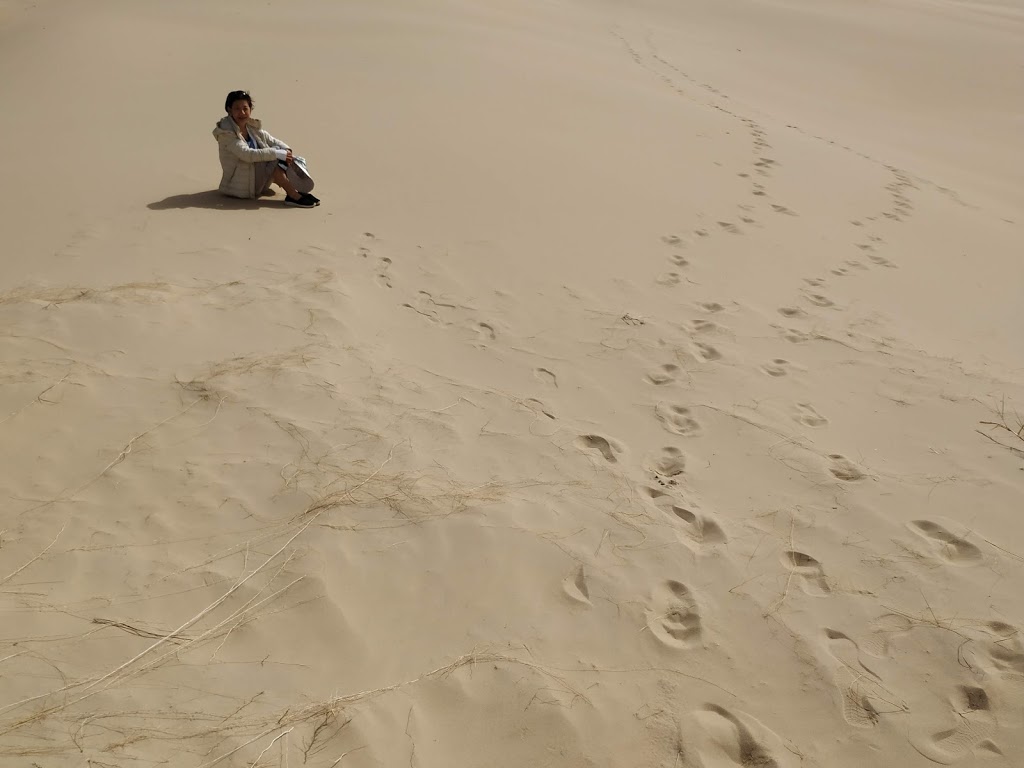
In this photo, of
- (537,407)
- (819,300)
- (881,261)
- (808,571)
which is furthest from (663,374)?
(881,261)

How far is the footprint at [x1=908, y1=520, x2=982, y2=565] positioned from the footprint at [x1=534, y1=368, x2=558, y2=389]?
1.39 meters

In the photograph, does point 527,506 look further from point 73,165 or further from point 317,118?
point 317,118

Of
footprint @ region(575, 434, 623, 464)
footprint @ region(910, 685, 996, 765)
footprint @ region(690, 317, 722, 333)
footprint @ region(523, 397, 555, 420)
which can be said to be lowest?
footprint @ region(523, 397, 555, 420)

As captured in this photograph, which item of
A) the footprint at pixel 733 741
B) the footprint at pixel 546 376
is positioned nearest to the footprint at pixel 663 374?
the footprint at pixel 546 376

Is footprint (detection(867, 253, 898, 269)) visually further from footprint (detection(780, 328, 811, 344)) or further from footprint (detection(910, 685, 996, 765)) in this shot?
footprint (detection(910, 685, 996, 765))

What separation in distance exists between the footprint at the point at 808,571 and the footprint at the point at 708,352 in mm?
1279

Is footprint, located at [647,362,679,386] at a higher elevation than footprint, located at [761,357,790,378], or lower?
lower

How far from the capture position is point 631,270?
4.37 m

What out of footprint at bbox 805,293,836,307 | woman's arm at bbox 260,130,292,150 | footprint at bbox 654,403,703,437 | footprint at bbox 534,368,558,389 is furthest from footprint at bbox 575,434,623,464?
woman's arm at bbox 260,130,292,150

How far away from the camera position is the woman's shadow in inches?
184

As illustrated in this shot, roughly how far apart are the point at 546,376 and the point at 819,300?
180 centimetres

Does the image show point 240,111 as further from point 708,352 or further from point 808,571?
point 808,571

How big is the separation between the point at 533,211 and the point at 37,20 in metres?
8.01

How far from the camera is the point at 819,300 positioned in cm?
421
